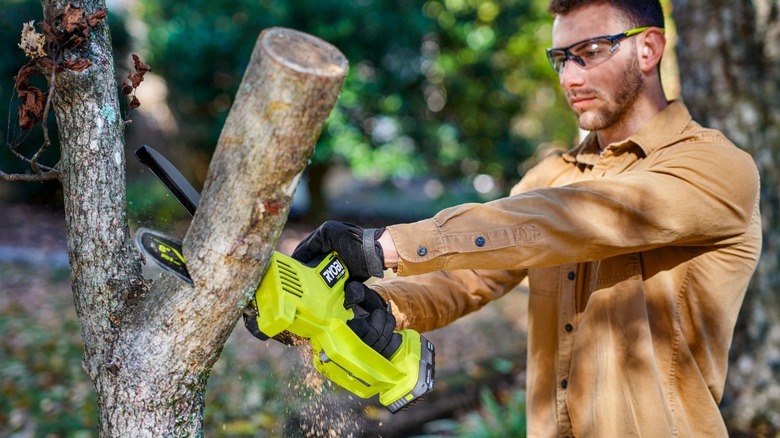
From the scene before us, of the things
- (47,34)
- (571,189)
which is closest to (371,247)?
(571,189)

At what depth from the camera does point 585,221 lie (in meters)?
1.70

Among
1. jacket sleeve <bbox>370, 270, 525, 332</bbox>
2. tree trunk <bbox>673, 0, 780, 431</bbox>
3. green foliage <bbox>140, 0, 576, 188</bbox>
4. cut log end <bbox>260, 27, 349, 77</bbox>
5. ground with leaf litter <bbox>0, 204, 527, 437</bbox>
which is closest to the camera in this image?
cut log end <bbox>260, 27, 349, 77</bbox>

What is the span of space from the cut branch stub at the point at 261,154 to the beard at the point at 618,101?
1211 millimetres

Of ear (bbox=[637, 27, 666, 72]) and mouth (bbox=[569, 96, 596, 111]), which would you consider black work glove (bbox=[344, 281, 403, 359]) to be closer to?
mouth (bbox=[569, 96, 596, 111])

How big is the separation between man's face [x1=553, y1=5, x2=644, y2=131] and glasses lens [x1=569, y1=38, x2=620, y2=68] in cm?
2

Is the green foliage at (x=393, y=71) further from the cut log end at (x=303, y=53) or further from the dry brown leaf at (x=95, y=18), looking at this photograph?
the cut log end at (x=303, y=53)

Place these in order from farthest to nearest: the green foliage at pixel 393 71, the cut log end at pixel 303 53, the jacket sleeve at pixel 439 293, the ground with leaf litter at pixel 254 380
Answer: the green foliage at pixel 393 71 < the ground with leaf litter at pixel 254 380 < the jacket sleeve at pixel 439 293 < the cut log end at pixel 303 53

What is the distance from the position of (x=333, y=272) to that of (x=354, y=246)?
0.30ft

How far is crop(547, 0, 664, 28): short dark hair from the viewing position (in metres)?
2.24

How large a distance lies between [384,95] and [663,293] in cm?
680

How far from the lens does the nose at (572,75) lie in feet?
7.36

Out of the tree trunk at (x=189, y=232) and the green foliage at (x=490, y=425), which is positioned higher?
the tree trunk at (x=189, y=232)

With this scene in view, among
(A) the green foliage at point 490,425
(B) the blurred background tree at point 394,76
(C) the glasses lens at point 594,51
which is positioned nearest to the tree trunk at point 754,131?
(A) the green foliage at point 490,425

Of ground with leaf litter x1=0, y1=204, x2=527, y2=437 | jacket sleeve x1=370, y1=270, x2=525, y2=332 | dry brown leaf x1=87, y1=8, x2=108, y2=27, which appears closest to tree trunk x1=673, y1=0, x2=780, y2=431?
ground with leaf litter x1=0, y1=204, x2=527, y2=437
